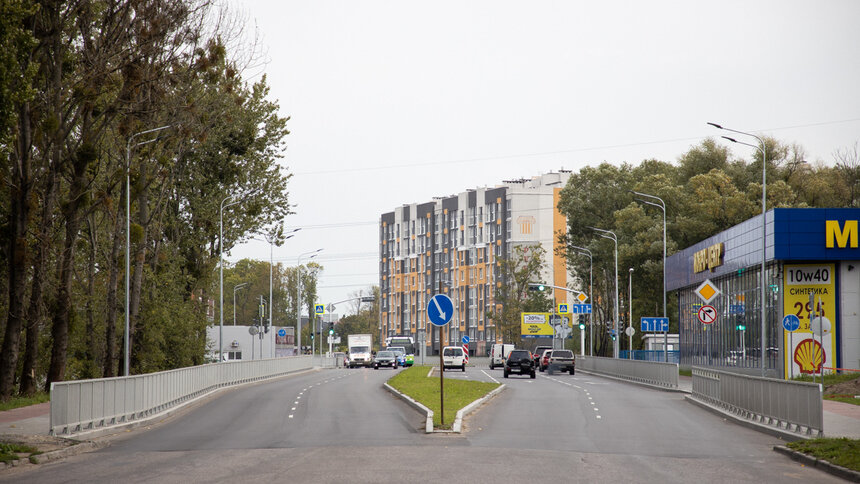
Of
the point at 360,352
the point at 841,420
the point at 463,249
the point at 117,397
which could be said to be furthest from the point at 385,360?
the point at 463,249

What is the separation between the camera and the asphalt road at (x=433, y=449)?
14281mm

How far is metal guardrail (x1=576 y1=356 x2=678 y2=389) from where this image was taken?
4231cm

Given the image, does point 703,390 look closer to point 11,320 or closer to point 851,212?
point 851,212

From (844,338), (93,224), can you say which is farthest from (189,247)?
(844,338)

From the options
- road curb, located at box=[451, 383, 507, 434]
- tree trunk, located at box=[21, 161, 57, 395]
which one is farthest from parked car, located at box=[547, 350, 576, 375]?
tree trunk, located at box=[21, 161, 57, 395]

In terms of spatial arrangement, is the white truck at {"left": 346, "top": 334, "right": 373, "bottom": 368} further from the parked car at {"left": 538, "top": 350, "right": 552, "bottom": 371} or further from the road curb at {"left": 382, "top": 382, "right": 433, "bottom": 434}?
the road curb at {"left": 382, "top": 382, "right": 433, "bottom": 434}

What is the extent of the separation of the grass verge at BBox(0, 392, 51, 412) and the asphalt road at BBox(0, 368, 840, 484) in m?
4.85

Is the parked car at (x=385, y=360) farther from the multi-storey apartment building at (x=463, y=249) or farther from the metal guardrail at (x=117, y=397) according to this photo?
the multi-storey apartment building at (x=463, y=249)

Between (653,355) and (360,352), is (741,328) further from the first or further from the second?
(360,352)

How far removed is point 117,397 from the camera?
23516 millimetres

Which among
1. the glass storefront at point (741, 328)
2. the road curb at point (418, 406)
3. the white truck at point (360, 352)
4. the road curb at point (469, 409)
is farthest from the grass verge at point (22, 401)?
the white truck at point (360, 352)

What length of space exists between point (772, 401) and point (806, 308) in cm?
2341

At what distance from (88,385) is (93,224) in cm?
1780

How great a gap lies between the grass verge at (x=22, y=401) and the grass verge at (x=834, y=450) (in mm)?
20755
